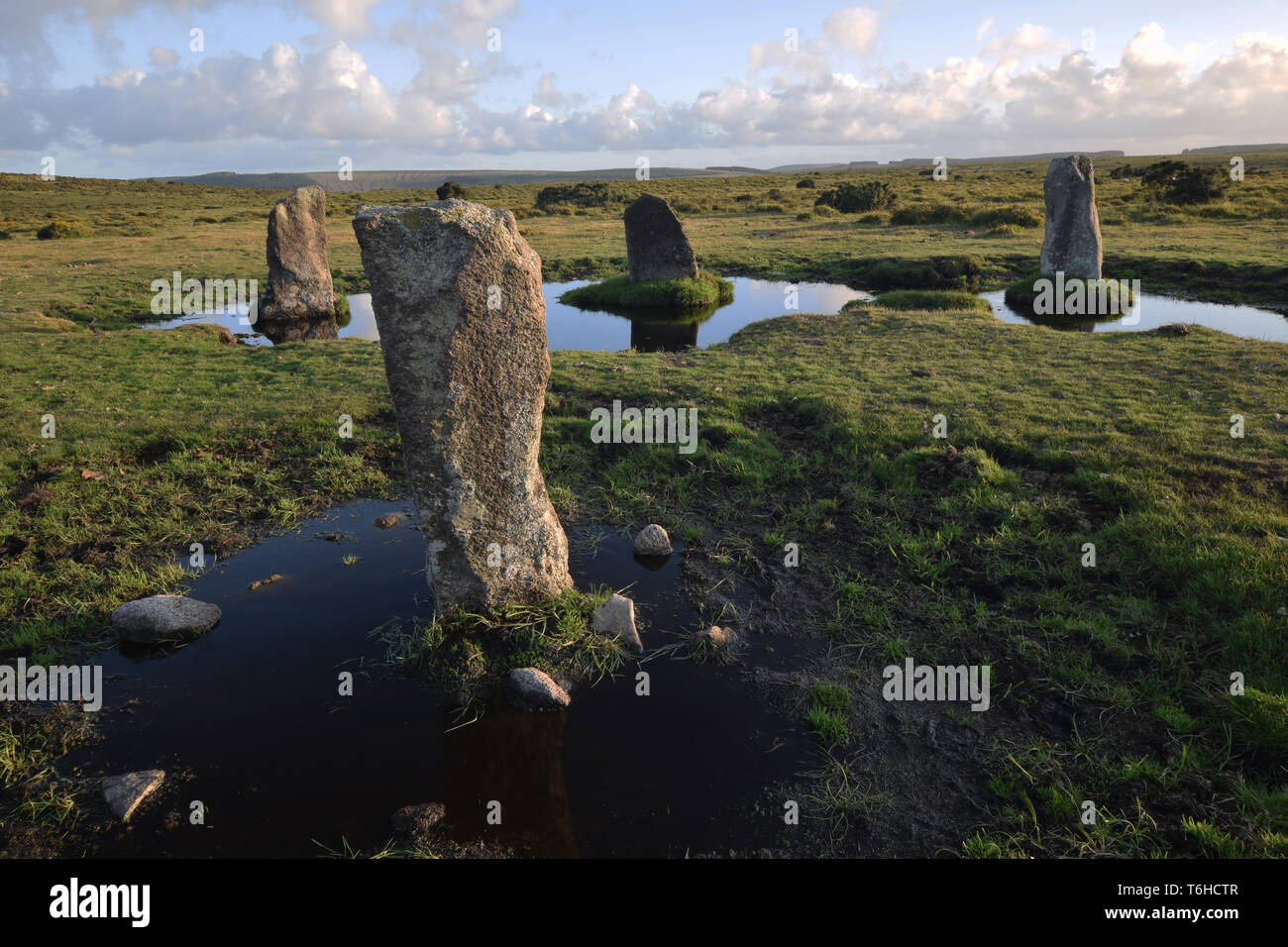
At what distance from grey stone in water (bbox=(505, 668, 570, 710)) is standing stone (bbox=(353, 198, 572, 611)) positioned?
3.69ft

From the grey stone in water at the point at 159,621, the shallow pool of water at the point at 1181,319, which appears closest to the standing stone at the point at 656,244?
the shallow pool of water at the point at 1181,319

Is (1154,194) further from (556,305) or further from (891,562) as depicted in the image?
(891,562)

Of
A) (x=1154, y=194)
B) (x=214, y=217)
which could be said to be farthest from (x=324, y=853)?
(x=214, y=217)

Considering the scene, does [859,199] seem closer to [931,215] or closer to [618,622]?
[931,215]

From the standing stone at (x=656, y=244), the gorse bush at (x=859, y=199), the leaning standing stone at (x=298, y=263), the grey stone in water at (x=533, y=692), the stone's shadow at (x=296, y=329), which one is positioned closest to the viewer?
the grey stone in water at (x=533, y=692)

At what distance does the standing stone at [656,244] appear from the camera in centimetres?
2567

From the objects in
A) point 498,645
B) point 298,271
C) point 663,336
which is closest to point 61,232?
point 298,271

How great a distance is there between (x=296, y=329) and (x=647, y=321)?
11738 millimetres

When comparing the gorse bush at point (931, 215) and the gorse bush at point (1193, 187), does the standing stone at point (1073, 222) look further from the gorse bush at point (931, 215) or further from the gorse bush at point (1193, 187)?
the gorse bush at point (1193, 187)

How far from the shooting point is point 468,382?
22.4 ft

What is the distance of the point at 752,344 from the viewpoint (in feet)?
60.7

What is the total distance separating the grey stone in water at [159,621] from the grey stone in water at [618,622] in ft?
13.5
